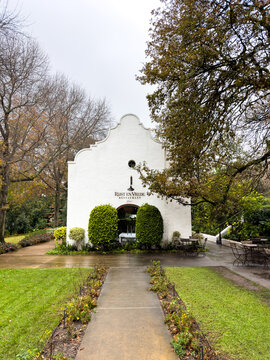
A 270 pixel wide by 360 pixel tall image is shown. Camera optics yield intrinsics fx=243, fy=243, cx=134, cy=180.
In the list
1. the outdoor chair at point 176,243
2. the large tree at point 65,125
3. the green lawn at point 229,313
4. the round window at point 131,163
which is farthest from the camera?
the large tree at point 65,125

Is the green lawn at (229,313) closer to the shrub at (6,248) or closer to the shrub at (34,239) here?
the shrub at (6,248)

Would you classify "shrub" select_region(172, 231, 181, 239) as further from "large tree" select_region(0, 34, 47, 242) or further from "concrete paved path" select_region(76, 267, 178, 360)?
"large tree" select_region(0, 34, 47, 242)

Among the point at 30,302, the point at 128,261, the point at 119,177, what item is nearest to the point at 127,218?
the point at 119,177

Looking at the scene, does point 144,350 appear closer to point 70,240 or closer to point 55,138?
point 70,240

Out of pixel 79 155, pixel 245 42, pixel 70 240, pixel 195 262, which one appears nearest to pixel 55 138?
pixel 79 155

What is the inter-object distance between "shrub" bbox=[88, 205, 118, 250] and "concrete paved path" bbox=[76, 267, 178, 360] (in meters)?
5.52

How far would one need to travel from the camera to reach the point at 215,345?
13.6ft

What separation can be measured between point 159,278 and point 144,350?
379 centimetres

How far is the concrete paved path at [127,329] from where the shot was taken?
13.0ft

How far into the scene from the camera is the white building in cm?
1392

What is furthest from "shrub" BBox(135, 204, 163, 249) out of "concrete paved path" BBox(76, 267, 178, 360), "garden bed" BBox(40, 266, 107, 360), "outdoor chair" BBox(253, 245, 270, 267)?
"garden bed" BBox(40, 266, 107, 360)

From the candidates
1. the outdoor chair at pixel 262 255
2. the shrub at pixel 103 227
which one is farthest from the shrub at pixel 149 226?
the outdoor chair at pixel 262 255

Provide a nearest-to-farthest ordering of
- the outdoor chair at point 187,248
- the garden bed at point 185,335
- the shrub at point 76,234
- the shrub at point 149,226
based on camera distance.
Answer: the garden bed at point 185,335 → the outdoor chair at point 187,248 → the shrub at point 149,226 → the shrub at point 76,234

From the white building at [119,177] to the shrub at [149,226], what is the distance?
2.79 ft
